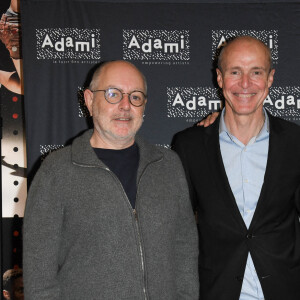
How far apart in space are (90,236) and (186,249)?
1.70ft

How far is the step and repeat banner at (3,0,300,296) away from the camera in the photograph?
9.61 ft

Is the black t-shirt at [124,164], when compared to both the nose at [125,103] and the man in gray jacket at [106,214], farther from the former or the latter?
the nose at [125,103]

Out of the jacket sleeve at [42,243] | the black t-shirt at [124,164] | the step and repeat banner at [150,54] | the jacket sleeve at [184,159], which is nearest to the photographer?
the jacket sleeve at [42,243]

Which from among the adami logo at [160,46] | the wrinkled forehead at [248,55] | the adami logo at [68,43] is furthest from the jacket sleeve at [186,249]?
the adami logo at [68,43]

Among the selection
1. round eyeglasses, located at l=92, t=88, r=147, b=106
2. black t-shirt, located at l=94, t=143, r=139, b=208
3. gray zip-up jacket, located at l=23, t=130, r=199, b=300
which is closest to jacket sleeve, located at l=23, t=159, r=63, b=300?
gray zip-up jacket, located at l=23, t=130, r=199, b=300

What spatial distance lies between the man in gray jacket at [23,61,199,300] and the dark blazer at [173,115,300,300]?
263 mm

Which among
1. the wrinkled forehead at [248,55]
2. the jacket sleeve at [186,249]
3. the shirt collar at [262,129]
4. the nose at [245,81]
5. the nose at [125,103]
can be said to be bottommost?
the jacket sleeve at [186,249]

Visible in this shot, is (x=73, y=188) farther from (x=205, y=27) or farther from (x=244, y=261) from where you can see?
(x=205, y=27)

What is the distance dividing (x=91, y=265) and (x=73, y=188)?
32 cm

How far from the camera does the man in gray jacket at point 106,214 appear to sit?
1764 millimetres

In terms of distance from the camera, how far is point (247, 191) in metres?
2.12

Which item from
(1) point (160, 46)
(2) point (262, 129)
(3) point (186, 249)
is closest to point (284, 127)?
(2) point (262, 129)

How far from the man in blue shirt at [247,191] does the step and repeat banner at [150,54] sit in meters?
0.75

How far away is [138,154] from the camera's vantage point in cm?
201
